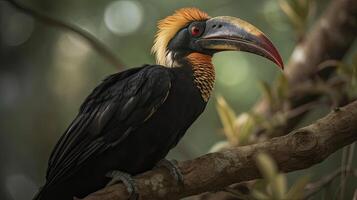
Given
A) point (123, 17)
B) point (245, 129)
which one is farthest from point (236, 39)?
point (123, 17)

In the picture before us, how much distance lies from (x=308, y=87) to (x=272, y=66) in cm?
188

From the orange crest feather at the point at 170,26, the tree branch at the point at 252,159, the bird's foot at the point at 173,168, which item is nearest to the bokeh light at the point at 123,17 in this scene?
the orange crest feather at the point at 170,26

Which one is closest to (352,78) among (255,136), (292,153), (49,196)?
(292,153)

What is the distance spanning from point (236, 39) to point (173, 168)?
0.84 meters

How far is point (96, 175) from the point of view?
3.05 metres

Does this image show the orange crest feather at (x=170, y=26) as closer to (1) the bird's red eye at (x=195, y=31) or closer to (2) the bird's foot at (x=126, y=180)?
(1) the bird's red eye at (x=195, y=31)

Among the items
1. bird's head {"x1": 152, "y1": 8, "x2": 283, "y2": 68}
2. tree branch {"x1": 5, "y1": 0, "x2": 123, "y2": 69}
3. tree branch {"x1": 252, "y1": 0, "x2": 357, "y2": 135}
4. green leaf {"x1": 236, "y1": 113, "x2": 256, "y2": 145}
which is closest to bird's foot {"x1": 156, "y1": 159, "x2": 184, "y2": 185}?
bird's head {"x1": 152, "y1": 8, "x2": 283, "y2": 68}

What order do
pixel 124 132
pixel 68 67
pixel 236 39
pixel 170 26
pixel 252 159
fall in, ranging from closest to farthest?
pixel 252 159, pixel 124 132, pixel 236 39, pixel 170 26, pixel 68 67

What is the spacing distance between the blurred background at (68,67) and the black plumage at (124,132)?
6.09 feet

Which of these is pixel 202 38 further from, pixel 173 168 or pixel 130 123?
pixel 173 168

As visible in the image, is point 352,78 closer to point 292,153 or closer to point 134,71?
point 292,153

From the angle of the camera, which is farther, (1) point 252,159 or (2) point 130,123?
(2) point 130,123

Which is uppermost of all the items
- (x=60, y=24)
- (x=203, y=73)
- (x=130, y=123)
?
(x=60, y=24)

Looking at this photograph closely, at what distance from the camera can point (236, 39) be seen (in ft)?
10.7
